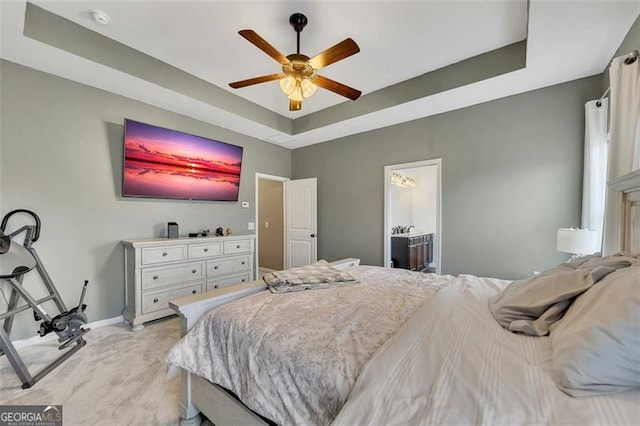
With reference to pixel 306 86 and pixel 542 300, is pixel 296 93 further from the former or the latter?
pixel 542 300

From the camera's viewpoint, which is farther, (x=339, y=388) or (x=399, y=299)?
(x=399, y=299)

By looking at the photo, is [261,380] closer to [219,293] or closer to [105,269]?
[219,293]

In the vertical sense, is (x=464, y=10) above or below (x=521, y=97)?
above

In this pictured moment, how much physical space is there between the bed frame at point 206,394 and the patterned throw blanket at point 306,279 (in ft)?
0.84

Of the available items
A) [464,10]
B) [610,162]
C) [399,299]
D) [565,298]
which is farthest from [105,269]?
[610,162]

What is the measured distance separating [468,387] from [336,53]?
6.95 feet

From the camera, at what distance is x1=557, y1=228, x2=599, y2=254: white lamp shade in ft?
7.10

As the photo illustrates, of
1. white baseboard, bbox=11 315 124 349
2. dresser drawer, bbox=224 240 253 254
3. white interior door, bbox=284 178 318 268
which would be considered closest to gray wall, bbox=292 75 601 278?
white interior door, bbox=284 178 318 268

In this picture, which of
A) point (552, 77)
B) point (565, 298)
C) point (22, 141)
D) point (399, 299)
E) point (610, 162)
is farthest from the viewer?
point (552, 77)

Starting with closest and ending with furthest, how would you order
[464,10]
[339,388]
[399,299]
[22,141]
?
[339,388] → [399,299] → [464,10] → [22,141]

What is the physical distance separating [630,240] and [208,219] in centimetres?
426

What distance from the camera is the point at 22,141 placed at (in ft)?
8.14

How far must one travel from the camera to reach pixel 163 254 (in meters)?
3.03

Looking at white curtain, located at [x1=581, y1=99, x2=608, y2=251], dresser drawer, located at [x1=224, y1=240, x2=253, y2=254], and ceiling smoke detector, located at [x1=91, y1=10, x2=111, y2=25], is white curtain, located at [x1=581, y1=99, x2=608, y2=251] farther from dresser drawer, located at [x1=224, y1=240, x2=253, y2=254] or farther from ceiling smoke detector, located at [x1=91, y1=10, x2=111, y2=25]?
ceiling smoke detector, located at [x1=91, y1=10, x2=111, y2=25]
